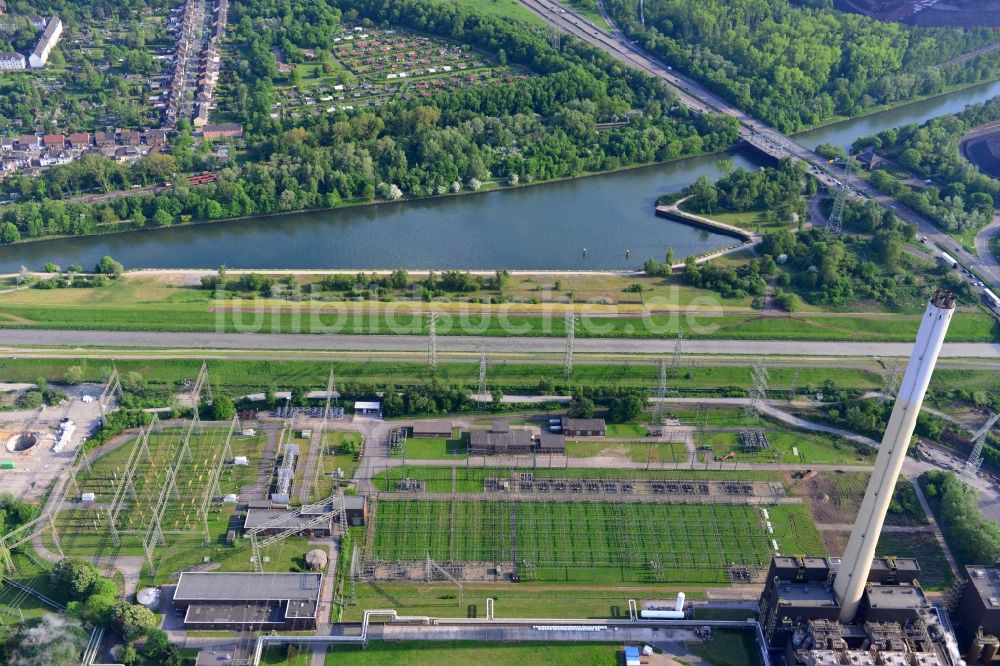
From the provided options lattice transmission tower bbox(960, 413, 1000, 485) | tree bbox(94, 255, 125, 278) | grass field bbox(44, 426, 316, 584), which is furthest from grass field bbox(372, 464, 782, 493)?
tree bbox(94, 255, 125, 278)

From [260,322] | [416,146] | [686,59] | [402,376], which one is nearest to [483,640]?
[402,376]

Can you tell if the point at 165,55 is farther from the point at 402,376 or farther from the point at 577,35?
the point at 402,376

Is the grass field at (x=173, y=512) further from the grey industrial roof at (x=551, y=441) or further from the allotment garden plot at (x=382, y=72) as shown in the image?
the allotment garden plot at (x=382, y=72)

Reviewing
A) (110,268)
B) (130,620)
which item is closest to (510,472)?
(130,620)

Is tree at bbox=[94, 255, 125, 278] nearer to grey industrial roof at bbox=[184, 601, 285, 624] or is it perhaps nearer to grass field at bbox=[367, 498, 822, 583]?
grass field at bbox=[367, 498, 822, 583]

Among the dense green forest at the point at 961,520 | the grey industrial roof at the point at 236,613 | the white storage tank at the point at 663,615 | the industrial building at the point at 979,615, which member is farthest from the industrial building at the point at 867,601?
the grey industrial roof at the point at 236,613

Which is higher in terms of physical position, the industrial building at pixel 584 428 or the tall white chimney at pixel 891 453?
the tall white chimney at pixel 891 453

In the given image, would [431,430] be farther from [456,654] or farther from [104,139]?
[104,139]
